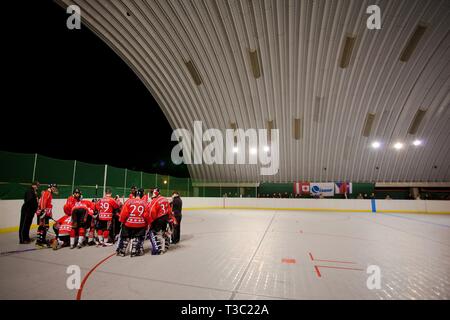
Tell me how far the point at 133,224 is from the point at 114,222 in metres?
2.37

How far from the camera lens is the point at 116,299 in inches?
122

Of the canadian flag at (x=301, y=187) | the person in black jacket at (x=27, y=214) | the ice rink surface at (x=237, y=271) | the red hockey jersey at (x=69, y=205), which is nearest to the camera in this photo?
the ice rink surface at (x=237, y=271)

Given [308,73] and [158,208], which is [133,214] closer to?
[158,208]

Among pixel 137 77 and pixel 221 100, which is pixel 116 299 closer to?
pixel 221 100

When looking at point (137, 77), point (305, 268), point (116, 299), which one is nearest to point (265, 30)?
point (137, 77)

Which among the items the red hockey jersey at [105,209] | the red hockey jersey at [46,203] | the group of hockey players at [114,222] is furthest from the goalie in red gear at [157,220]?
the red hockey jersey at [46,203]

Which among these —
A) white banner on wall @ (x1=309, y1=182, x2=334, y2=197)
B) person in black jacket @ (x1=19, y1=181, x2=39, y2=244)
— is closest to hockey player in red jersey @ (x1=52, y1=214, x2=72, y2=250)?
person in black jacket @ (x1=19, y1=181, x2=39, y2=244)

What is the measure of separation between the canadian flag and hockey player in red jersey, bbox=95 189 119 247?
894 inches

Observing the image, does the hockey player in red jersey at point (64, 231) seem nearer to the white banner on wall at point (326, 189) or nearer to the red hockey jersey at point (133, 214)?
the red hockey jersey at point (133, 214)

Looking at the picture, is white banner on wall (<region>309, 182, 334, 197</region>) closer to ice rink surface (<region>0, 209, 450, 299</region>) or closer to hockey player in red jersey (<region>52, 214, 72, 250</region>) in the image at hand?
ice rink surface (<region>0, 209, 450, 299</region>)

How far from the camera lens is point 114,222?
7.26 meters

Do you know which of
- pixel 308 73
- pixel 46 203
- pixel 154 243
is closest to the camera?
pixel 154 243

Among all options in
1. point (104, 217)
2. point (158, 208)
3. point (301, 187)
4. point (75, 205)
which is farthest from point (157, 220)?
point (301, 187)

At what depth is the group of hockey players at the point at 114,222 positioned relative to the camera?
5.49 meters
